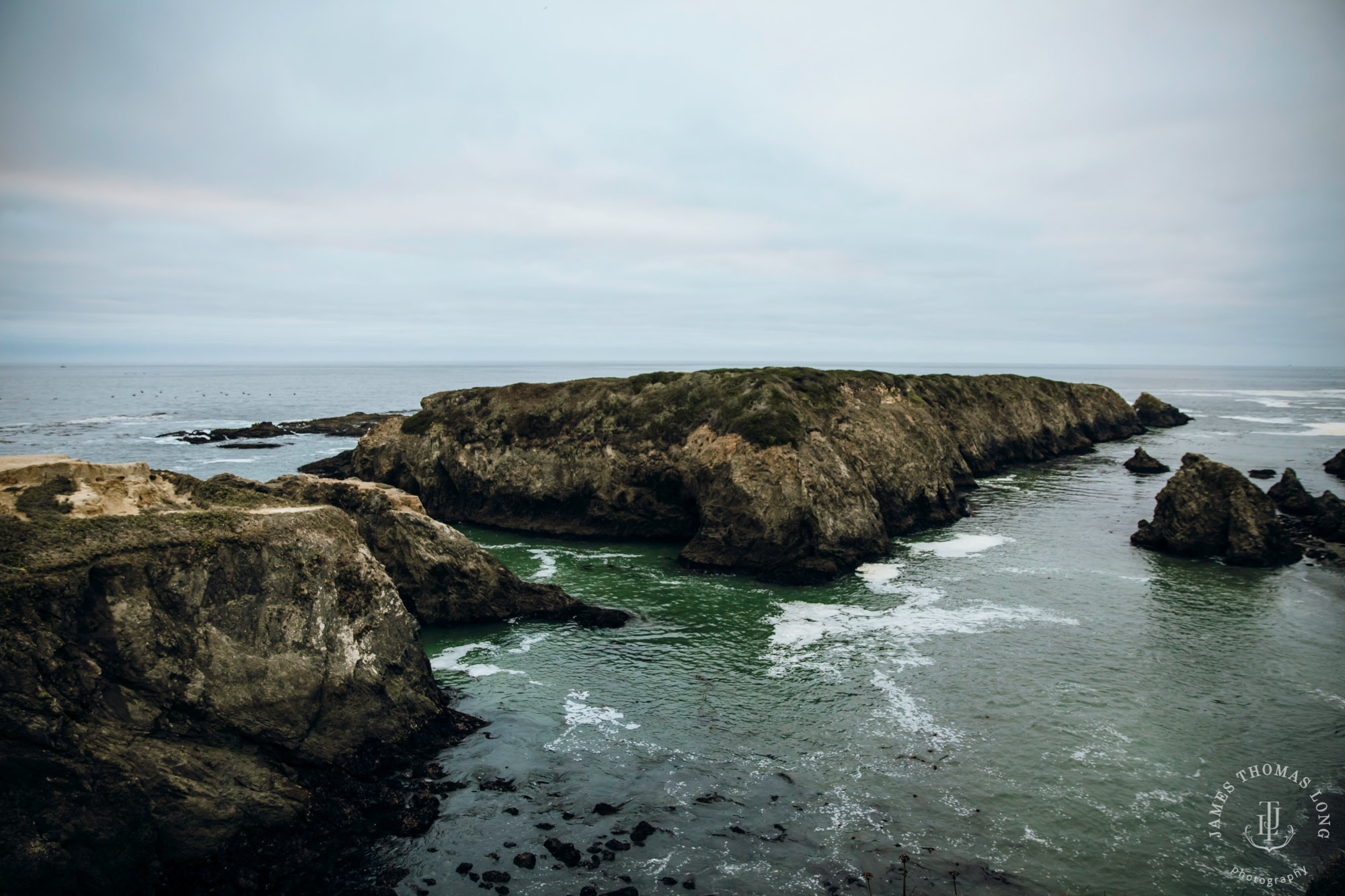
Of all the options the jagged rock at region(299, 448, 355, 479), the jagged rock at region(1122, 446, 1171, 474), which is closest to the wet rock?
the jagged rock at region(299, 448, 355, 479)

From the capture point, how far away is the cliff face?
37.0 metres

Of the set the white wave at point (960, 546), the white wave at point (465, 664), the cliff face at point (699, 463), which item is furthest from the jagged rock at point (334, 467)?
the white wave at point (960, 546)

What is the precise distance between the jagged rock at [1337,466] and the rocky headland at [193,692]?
258ft

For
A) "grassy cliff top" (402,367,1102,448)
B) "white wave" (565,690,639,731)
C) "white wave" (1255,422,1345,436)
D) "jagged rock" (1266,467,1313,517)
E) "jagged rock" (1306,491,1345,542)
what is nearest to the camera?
"white wave" (565,690,639,731)

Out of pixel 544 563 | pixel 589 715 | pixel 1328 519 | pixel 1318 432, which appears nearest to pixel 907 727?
pixel 589 715

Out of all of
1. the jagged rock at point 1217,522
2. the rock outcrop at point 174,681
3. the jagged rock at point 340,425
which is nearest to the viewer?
the rock outcrop at point 174,681

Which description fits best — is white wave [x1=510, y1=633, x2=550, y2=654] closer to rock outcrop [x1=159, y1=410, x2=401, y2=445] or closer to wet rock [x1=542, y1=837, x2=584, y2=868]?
wet rock [x1=542, y1=837, x2=584, y2=868]

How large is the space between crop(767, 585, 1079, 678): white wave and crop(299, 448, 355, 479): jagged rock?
1590 inches

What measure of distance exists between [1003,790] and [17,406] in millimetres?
187685

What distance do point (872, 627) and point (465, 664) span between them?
1579 cm

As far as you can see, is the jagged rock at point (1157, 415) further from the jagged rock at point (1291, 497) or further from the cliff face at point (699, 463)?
the cliff face at point (699, 463)

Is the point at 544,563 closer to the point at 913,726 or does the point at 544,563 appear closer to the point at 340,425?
the point at 913,726

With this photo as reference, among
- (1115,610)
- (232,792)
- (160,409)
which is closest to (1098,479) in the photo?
(1115,610)

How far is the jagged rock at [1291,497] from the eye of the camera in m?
46.9
